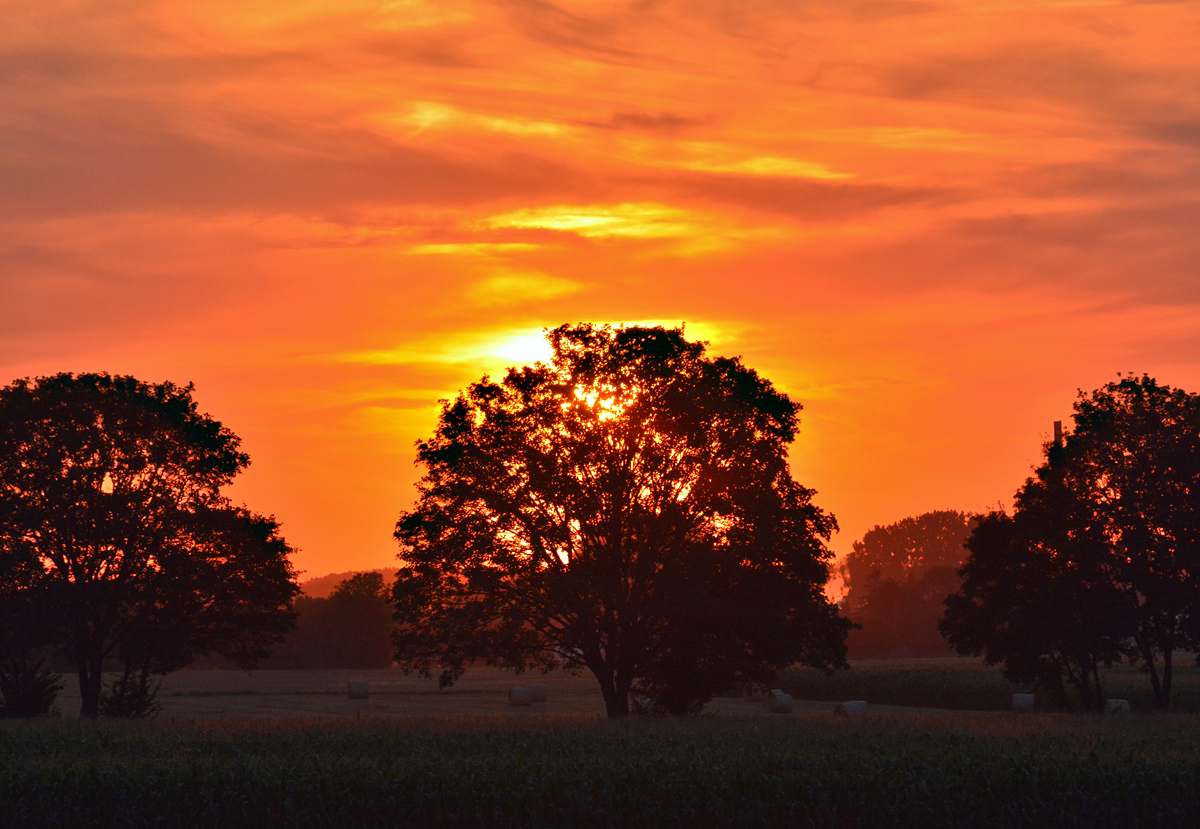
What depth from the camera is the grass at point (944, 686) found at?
201 ft

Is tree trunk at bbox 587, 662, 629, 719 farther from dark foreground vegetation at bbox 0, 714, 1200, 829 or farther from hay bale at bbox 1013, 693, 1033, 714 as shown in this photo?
hay bale at bbox 1013, 693, 1033, 714

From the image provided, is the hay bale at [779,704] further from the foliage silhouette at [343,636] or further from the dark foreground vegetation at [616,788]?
the foliage silhouette at [343,636]

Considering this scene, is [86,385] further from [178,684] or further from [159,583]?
[178,684]

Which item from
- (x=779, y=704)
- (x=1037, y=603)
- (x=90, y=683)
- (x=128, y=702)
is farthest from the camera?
(x=779, y=704)

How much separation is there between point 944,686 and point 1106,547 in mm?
27249

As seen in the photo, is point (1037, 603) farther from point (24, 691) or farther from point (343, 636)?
point (343, 636)

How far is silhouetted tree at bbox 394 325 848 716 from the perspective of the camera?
45812 millimetres

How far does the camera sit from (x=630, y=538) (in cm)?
4684

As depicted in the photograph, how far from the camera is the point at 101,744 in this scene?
1248 inches

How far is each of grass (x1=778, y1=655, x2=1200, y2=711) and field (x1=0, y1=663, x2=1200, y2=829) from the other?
3059 centimetres

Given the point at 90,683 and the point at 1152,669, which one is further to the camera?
the point at 90,683

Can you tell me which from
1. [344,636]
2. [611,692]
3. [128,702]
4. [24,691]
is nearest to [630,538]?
[611,692]

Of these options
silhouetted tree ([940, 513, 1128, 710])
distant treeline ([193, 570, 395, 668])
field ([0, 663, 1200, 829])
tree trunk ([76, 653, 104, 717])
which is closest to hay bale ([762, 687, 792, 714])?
silhouetted tree ([940, 513, 1128, 710])

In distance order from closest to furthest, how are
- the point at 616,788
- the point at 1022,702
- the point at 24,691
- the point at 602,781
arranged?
1. the point at 616,788
2. the point at 602,781
3. the point at 24,691
4. the point at 1022,702
